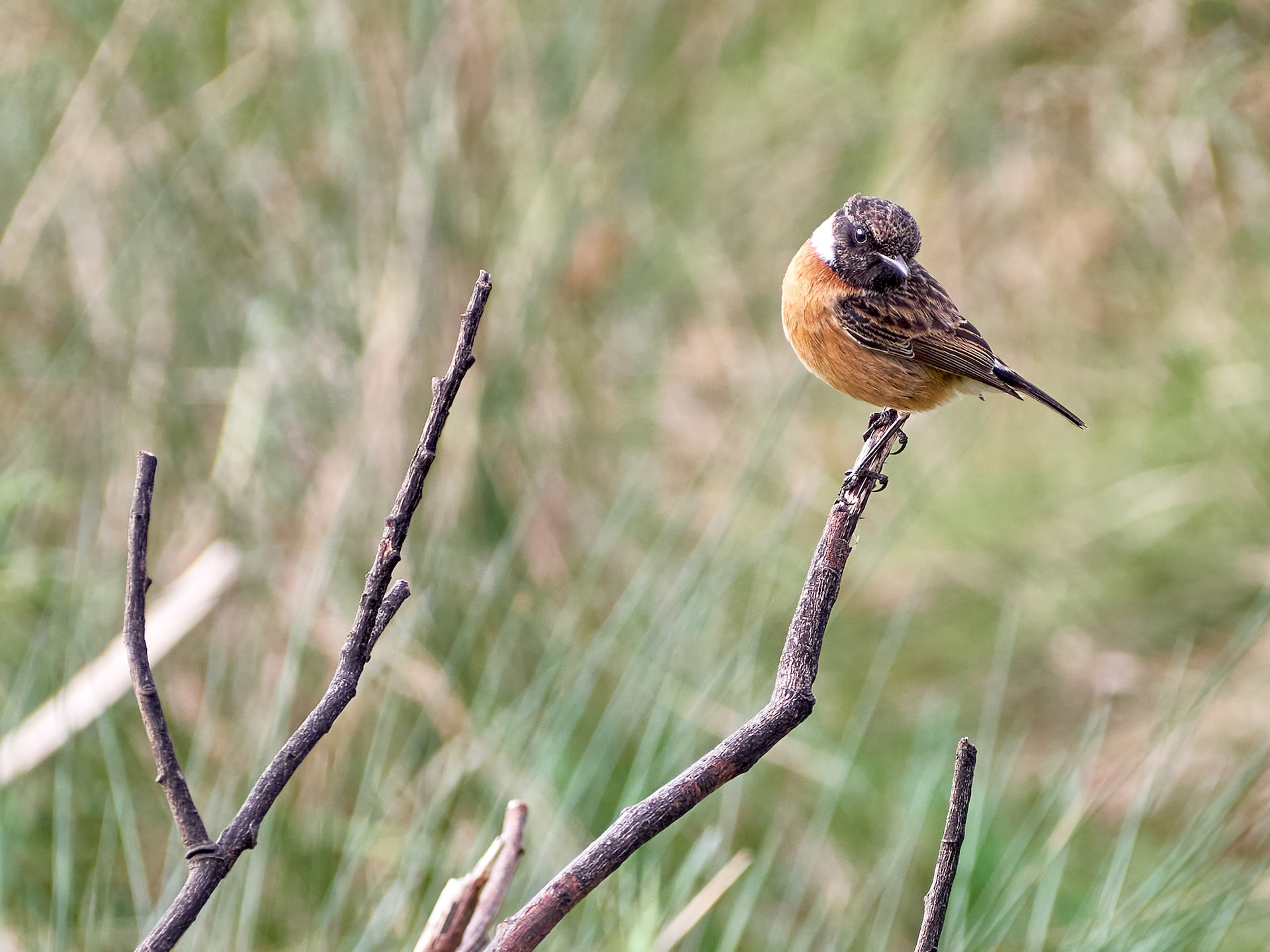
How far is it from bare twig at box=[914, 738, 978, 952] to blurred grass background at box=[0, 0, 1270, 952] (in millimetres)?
1093

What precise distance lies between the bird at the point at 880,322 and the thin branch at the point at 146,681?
1.35m

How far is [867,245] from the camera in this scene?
2.21 meters

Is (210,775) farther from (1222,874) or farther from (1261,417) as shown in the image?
(1261,417)

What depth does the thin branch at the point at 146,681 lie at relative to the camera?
0.69 m

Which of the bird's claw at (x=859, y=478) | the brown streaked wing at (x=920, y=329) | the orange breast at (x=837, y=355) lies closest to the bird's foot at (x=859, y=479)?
the bird's claw at (x=859, y=478)

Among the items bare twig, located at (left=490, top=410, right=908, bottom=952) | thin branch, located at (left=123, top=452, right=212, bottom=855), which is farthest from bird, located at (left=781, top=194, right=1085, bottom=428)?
thin branch, located at (left=123, top=452, right=212, bottom=855)

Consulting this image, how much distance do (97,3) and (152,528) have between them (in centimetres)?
175

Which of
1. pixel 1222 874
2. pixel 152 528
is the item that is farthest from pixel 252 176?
pixel 1222 874

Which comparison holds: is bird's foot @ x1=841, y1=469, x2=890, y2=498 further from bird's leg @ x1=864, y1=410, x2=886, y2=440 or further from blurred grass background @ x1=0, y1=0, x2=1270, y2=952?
blurred grass background @ x1=0, y1=0, x2=1270, y2=952

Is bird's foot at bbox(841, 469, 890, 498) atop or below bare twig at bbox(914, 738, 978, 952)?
atop

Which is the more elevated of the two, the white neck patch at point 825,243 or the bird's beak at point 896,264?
the white neck patch at point 825,243

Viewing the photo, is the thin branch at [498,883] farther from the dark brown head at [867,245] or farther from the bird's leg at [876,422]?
the dark brown head at [867,245]

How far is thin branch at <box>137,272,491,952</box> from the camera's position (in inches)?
26.2

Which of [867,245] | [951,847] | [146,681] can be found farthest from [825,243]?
[146,681]
